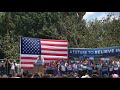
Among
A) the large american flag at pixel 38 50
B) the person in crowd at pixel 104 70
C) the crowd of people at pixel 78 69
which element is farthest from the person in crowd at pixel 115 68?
the large american flag at pixel 38 50

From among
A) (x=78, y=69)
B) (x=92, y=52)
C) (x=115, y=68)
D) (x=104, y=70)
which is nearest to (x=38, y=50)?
(x=78, y=69)

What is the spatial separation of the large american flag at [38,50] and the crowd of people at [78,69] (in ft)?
0.77

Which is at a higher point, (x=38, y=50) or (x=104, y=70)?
(x=38, y=50)

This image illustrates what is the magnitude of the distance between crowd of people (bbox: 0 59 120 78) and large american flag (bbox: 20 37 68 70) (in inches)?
9.2

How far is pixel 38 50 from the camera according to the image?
10477 millimetres

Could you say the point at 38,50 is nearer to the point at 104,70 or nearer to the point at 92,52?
the point at 92,52

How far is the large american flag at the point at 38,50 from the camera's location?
10.2m

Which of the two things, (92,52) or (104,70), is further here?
(92,52)

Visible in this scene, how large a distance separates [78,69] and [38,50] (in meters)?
1.30

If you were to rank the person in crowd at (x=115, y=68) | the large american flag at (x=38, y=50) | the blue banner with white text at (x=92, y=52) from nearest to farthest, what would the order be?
the large american flag at (x=38, y=50) < the person in crowd at (x=115, y=68) < the blue banner with white text at (x=92, y=52)

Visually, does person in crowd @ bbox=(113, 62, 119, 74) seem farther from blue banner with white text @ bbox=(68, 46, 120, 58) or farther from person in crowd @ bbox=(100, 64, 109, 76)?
blue banner with white text @ bbox=(68, 46, 120, 58)

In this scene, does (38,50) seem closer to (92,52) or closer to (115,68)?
(92,52)

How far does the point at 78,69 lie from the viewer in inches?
415

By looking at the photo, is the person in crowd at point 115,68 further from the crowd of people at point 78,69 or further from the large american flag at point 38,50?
the large american flag at point 38,50
